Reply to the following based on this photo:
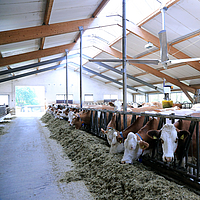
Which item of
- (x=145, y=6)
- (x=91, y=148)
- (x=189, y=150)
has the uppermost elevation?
(x=145, y=6)

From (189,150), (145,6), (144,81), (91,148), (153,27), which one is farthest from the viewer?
(144,81)

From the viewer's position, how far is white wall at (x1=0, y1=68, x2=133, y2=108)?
76.3 feet

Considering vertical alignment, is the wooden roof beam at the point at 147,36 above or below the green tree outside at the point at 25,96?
above

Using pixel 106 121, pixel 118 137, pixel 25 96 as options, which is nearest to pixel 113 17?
pixel 106 121

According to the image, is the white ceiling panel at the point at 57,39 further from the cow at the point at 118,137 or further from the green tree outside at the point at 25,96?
the green tree outside at the point at 25,96

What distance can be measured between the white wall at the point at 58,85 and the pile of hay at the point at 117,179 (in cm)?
2111

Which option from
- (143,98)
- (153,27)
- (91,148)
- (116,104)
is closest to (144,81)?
(143,98)

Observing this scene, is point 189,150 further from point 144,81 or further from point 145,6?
point 144,81

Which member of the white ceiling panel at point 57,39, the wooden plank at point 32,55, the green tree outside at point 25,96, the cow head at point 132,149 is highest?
the white ceiling panel at point 57,39

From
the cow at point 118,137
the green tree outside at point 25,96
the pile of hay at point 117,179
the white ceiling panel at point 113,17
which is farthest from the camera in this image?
the green tree outside at point 25,96

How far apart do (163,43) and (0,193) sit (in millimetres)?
4981

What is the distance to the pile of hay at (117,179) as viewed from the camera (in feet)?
7.79

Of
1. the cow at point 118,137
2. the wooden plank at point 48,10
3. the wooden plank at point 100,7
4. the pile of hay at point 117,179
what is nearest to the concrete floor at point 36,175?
the pile of hay at point 117,179

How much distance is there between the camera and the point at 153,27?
10195 millimetres
